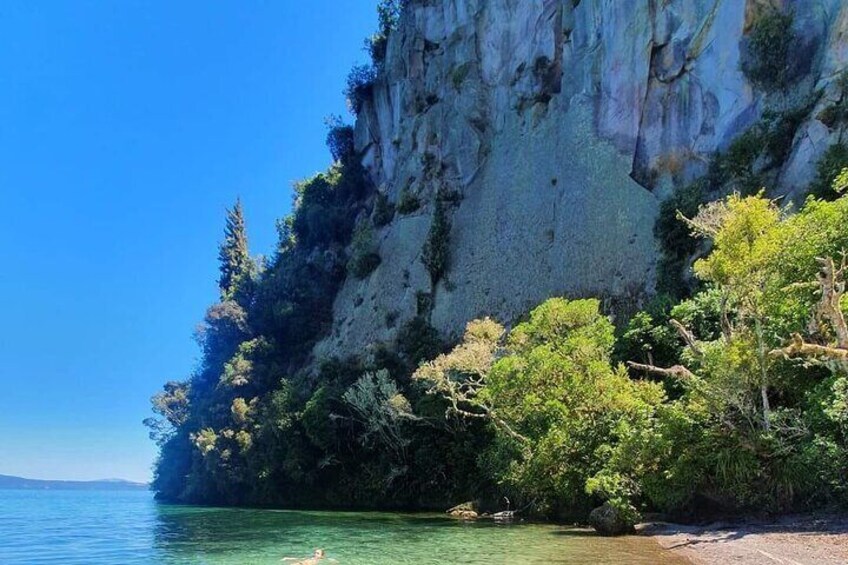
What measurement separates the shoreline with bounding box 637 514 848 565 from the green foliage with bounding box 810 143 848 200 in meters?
10.2

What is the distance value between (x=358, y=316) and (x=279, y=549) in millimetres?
27991

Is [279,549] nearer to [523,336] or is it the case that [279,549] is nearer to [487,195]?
[523,336]

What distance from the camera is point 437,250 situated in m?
39.4

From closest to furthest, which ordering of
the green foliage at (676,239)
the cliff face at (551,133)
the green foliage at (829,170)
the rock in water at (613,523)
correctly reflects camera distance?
the rock in water at (613,523) < the green foliage at (829,170) < the green foliage at (676,239) < the cliff face at (551,133)

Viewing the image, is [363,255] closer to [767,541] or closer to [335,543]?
[335,543]

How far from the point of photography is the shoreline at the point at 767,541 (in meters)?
10.4

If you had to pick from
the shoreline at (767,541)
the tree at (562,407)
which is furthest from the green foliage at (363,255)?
the shoreline at (767,541)

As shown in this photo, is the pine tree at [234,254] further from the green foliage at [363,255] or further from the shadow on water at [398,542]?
the shadow on water at [398,542]

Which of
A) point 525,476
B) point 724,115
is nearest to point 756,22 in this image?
point 724,115

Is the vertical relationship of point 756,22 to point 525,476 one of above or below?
above

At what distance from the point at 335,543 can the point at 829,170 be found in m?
18.4

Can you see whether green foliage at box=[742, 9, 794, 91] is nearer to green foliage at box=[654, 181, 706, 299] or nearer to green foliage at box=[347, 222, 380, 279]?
green foliage at box=[654, 181, 706, 299]

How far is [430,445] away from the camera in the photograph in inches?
1176

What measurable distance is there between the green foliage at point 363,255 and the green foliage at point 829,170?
3002 cm
